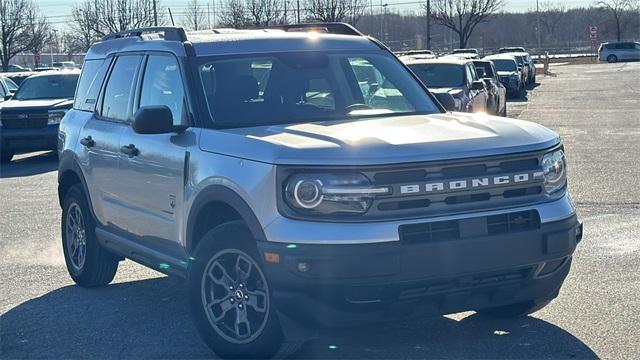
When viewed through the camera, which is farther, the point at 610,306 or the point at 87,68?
the point at 87,68

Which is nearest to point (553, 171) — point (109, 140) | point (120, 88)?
point (109, 140)

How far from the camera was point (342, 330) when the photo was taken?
5.17m

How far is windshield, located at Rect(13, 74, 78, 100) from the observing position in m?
19.9

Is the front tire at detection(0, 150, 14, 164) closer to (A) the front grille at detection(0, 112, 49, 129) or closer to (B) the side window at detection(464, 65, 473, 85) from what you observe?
(A) the front grille at detection(0, 112, 49, 129)

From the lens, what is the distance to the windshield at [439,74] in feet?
57.3

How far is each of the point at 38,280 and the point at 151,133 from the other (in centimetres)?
278

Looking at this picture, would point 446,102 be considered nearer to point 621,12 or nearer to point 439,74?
point 439,74

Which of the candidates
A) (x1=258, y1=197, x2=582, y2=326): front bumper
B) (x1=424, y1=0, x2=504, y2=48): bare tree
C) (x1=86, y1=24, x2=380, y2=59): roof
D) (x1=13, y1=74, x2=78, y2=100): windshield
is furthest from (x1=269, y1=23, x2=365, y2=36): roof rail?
(x1=424, y1=0, x2=504, y2=48): bare tree

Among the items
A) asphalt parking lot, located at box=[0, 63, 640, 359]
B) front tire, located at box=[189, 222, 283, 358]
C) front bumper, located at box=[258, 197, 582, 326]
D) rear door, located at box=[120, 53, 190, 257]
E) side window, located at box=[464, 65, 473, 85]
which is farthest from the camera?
side window, located at box=[464, 65, 473, 85]

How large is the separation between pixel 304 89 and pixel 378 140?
1422mm

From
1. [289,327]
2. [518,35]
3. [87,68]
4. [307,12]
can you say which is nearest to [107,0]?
[307,12]

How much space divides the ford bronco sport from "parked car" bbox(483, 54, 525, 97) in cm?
2811

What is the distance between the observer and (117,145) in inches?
275

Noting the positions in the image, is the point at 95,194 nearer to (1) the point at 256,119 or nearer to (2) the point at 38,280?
(2) the point at 38,280
